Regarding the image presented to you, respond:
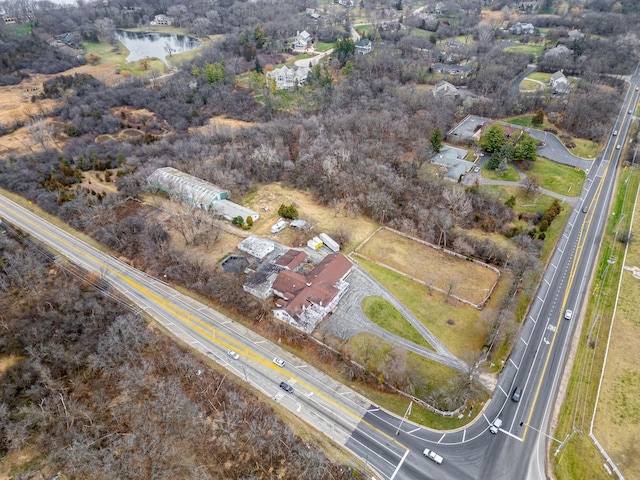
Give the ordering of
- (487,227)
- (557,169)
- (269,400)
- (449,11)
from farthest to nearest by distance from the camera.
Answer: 1. (449,11)
2. (557,169)
3. (487,227)
4. (269,400)

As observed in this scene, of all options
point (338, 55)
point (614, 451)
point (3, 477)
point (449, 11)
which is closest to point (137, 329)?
point (3, 477)

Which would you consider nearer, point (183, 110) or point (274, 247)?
point (274, 247)

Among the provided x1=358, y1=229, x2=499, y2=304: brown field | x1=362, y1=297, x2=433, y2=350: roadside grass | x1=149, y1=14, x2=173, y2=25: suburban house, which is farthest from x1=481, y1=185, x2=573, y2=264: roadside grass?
x1=149, y1=14, x2=173, y2=25: suburban house

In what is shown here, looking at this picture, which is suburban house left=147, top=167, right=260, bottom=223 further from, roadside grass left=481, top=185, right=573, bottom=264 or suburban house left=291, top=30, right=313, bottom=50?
suburban house left=291, top=30, right=313, bottom=50

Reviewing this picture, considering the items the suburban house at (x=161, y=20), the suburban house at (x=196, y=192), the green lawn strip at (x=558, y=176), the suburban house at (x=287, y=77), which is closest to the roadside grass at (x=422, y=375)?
the suburban house at (x=196, y=192)

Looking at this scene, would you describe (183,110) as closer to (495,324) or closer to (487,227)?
(487,227)

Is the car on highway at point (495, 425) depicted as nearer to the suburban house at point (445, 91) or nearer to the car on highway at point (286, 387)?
the car on highway at point (286, 387)

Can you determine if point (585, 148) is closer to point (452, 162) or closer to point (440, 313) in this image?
point (452, 162)

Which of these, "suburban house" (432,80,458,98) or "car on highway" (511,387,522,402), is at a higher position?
"suburban house" (432,80,458,98)
